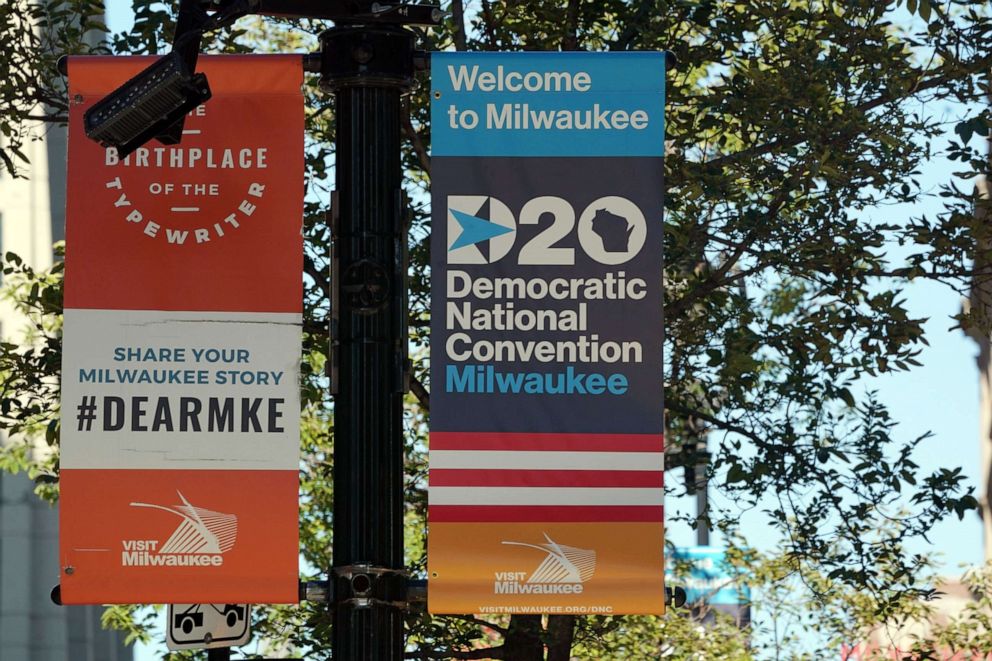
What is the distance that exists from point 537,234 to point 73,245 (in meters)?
1.83

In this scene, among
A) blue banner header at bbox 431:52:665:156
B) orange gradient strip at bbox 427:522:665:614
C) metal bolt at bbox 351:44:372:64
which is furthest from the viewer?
blue banner header at bbox 431:52:665:156

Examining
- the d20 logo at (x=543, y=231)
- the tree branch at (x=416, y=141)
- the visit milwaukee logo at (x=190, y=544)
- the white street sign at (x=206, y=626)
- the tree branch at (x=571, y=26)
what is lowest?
the white street sign at (x=206, y=626)

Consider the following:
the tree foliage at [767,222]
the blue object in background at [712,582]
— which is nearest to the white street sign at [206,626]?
the tree foliage at [767,222]

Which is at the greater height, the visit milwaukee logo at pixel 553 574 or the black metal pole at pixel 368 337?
the black metal pole at pixel 368 337

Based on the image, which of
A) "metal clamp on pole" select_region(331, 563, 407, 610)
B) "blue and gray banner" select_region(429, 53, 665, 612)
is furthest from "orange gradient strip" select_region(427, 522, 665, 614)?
"metal clamp on pole" select_region(331, 563, 407, 610)

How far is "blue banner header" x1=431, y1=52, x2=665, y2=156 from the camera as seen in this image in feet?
21.0

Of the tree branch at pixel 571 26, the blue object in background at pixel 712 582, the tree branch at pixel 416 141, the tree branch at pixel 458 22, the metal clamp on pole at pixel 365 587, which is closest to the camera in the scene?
the metal clamp on pole at pixel 365 587

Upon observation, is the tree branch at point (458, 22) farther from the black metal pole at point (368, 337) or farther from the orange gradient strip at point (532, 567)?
the orange gradient strip at point (532, 567)

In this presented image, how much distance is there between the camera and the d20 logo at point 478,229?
6242 millimetres

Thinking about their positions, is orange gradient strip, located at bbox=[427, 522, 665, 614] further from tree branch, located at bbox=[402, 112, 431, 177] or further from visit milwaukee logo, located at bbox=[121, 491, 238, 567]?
tree branch, located at bbox=[402, 112, 431, 177]

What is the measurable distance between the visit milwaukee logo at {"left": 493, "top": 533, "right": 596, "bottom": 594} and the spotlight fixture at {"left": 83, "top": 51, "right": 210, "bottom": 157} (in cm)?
206

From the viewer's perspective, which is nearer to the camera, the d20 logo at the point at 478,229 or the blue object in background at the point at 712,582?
the d20 logo at the point at 478,229

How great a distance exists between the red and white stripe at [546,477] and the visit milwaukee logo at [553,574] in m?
0.12

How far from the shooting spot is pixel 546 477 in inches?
241
